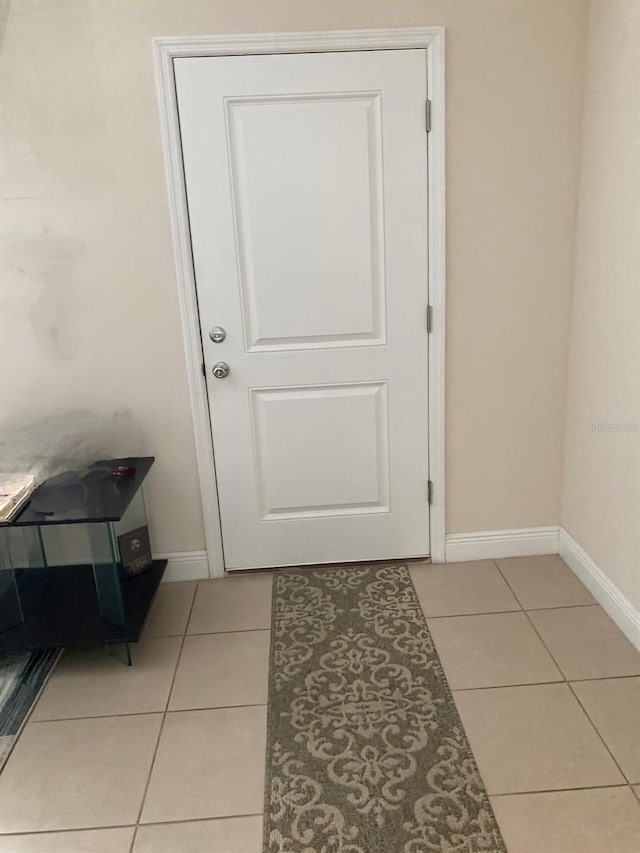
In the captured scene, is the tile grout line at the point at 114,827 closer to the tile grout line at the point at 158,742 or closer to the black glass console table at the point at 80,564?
the tile grout line at the point at 158,742

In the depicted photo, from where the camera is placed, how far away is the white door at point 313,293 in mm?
2363

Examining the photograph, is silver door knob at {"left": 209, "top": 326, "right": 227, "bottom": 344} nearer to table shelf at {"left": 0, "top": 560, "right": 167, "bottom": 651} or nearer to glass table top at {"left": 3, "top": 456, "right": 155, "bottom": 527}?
glass table top at {"left": 3, "top": 456, "right": 155, "bottom": 527}

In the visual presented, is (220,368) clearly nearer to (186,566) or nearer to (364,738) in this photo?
(186,566)

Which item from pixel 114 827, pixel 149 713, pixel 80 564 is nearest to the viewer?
pixel 114 827

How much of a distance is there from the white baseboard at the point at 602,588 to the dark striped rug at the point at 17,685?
1921mm

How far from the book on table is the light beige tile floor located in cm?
56

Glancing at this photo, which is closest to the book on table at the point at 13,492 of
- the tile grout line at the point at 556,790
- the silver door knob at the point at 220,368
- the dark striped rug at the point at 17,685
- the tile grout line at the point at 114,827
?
the dark striped rug at the point at 17,685

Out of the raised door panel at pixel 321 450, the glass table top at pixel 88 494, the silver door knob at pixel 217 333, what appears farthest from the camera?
the raised door panel at pixel 321 450

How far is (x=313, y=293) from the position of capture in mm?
2541

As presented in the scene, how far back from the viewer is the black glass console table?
218cm

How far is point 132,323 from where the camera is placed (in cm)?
254

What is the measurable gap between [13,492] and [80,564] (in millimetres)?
573

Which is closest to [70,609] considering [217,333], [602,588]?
[217,333]

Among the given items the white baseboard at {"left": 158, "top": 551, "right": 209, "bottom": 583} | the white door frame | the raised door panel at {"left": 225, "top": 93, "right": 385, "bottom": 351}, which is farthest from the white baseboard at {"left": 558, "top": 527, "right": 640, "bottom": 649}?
the white baseboard at {"left": 158, "top": 551, "right": 209, "bottom": 583}
